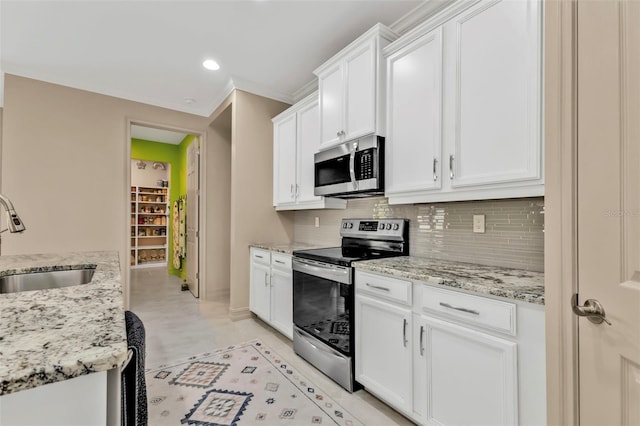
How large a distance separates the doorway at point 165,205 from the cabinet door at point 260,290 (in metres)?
1.46

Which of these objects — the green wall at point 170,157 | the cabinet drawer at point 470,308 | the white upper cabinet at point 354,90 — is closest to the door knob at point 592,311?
the cabinet drawer at point 470,308

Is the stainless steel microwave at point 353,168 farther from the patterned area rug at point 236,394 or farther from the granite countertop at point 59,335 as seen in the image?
the granite countertop at point 59,335

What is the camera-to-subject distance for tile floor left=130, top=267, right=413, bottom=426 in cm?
186

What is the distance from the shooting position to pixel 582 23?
938 mm

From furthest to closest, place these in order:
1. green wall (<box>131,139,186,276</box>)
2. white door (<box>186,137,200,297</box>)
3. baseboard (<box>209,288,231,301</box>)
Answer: green wall (<box>131,139,186,276</box>) → white door (<box>186,137,200,297</box>) → baseboard (<box>209,288,231,301</box>)

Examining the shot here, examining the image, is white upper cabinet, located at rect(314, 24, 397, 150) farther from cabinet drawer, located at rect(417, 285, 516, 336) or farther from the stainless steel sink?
the stainless steel sink

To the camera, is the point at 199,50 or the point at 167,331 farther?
the point at 167,331

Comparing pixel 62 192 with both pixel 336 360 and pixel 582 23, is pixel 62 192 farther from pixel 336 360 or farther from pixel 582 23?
pixel 582 23

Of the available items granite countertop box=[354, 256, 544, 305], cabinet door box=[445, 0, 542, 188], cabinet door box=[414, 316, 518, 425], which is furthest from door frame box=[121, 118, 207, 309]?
cabinet door box=[445, 0, 542, 188]

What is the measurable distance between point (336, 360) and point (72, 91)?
398cm

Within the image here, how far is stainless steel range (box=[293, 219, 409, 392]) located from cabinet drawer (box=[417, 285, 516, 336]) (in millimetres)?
562

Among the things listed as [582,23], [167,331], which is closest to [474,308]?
[582,23]

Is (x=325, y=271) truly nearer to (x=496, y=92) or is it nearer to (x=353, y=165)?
(x=353, y=165)

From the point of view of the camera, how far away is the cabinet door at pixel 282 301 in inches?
106
